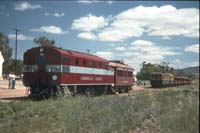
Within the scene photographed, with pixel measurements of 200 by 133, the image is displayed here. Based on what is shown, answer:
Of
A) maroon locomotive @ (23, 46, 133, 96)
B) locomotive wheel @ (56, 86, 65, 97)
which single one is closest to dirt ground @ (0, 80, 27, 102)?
maroon locomotive @ (23, 46, 133, 96)

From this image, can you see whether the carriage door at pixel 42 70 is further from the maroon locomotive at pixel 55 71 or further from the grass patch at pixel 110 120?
the grass patch at pixel 110 120

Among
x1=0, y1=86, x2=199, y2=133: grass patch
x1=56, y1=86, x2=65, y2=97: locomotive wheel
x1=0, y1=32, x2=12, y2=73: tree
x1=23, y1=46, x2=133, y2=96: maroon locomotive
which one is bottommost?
x1=0, y1=86, x2=199, y2=133: grass patch

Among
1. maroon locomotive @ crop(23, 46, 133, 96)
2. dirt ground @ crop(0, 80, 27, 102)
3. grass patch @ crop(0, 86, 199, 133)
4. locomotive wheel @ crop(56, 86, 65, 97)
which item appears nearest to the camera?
grass patch @ crop(0, 86, 199, 133)

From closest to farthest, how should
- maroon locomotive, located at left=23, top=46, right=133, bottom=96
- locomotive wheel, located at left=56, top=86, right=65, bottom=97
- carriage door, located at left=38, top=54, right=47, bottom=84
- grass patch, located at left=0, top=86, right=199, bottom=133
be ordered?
1. grass patch, located at left=0, top=86, right=199, bottom=133
2. locomotive wheel, located at left=56, top=86, right=65, bottom=97
3. maroon locomotive, located at left=23, top=46, right=133, bottom=96
4. carriage door, located at left=38, top=54, right=47, bottom=84

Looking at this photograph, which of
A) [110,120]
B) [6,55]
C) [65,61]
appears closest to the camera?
[110,120]

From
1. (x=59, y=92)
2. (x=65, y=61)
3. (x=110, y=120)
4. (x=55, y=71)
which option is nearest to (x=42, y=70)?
(x=55, y=71)

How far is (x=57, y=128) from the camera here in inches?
410

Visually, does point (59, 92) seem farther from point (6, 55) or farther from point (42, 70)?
point (6, 55)

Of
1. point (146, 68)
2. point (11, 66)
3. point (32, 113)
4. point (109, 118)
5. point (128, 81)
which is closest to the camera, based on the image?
point (109, 118)

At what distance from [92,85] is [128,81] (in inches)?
603

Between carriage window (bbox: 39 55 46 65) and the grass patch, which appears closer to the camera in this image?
the grass patch

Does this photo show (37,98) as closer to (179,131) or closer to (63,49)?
(63,49)

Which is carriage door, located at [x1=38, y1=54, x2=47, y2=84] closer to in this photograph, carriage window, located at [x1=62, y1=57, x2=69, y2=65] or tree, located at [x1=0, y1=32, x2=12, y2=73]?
carriage window, located at [x1=62, y1=57, x2=69, y2=65]

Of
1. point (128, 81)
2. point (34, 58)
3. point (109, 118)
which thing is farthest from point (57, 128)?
point (128, 81)
